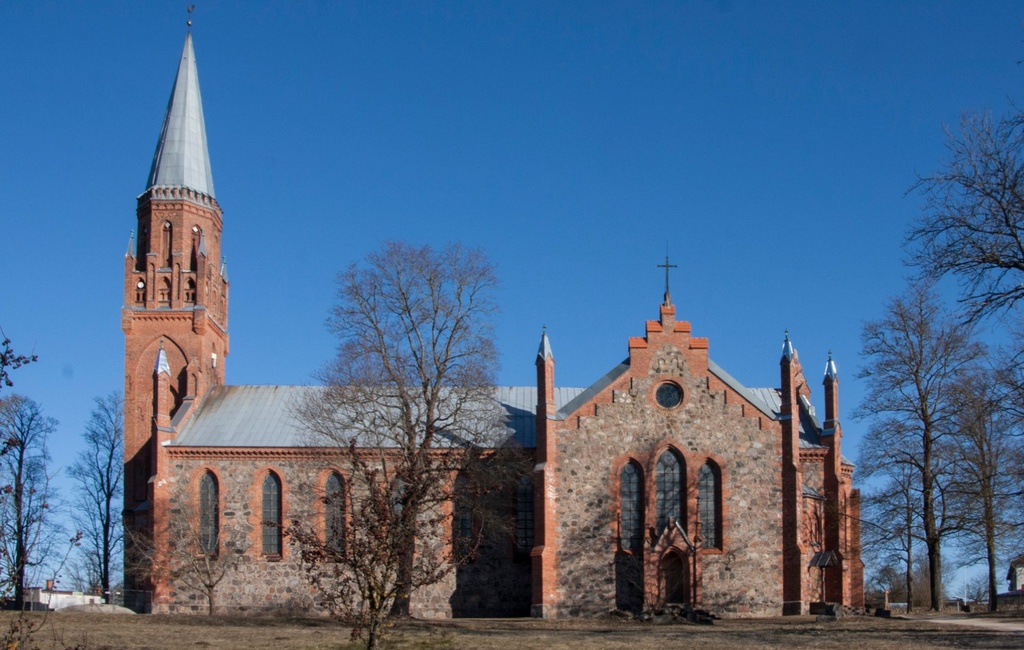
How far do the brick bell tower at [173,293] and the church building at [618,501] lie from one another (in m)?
2.42

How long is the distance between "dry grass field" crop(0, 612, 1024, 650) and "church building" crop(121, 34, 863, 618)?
5.90 m

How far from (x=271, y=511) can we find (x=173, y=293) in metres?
12.3

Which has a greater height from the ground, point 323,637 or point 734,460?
point 734,460

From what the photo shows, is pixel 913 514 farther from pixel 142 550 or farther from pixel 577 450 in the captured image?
pixel 142 550

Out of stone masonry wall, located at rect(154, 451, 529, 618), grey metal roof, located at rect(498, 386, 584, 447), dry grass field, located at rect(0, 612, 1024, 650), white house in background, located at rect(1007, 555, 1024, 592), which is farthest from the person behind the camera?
grey metal roof, located at rect(498, 386, 584, 447)

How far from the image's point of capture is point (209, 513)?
4700cm

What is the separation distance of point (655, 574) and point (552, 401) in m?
7.40

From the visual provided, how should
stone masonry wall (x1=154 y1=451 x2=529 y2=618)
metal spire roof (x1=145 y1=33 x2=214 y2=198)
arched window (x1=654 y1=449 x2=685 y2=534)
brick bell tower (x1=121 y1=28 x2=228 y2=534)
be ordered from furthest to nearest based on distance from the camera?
metal spire roof (x1=145 y1=33 x2=214 y2=198) → brick bell tower (x1=121 y1=28 x2=228 y2=534) → stone masonry wall (x1=154 y1=451 x2=529 y2=618) → arched window (x1=654 y1=449 x2=685 y2=534)

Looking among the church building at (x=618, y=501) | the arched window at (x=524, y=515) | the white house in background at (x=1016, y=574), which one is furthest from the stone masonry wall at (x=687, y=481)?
the white house in background at (x=1016, y=574)

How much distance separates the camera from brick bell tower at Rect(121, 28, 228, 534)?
168ft

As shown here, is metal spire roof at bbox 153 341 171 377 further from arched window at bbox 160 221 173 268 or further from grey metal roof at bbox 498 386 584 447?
grey metal roof at bbox 498 386 584 447

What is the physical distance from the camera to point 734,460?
1748 inches

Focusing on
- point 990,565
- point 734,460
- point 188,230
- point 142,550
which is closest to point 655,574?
point 734,460

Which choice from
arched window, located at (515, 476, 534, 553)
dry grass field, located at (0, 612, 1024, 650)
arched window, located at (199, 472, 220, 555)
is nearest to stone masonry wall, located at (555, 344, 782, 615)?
arched window, located at (515, 476, 534, 553)
